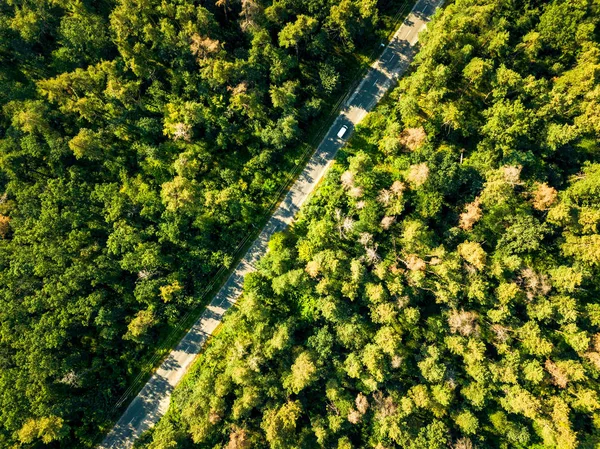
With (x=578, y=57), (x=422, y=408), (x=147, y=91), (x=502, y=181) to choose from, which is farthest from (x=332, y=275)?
(x=578, y=57)

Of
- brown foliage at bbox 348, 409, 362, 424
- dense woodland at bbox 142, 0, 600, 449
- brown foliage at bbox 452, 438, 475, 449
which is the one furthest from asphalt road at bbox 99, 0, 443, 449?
brown foliage at bbox 452, 438, 475, 449

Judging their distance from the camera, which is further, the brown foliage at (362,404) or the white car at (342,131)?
the white car at (342,131)

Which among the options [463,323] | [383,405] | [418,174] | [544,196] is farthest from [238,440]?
Answer: [544,196]

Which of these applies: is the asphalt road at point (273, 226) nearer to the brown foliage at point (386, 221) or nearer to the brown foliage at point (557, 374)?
the brown foliage at point (386, 221)

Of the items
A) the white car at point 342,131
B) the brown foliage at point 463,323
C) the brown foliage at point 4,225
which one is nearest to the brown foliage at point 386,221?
the brown foliage at point 463,323

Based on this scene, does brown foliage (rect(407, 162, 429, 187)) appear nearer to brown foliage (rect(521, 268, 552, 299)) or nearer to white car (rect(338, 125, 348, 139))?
white car (rect(338, 125, 348, 139))

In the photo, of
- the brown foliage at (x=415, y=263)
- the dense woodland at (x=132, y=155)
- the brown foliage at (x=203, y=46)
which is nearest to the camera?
the brown foliage at (x=415, y=263)

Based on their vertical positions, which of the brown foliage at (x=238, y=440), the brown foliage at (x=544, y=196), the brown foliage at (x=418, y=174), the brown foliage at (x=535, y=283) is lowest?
the brown foliage at (x=238, y=440)

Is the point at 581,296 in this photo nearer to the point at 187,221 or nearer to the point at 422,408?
the point at 422,408

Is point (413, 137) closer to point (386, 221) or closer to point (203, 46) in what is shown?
point (386, 221)
